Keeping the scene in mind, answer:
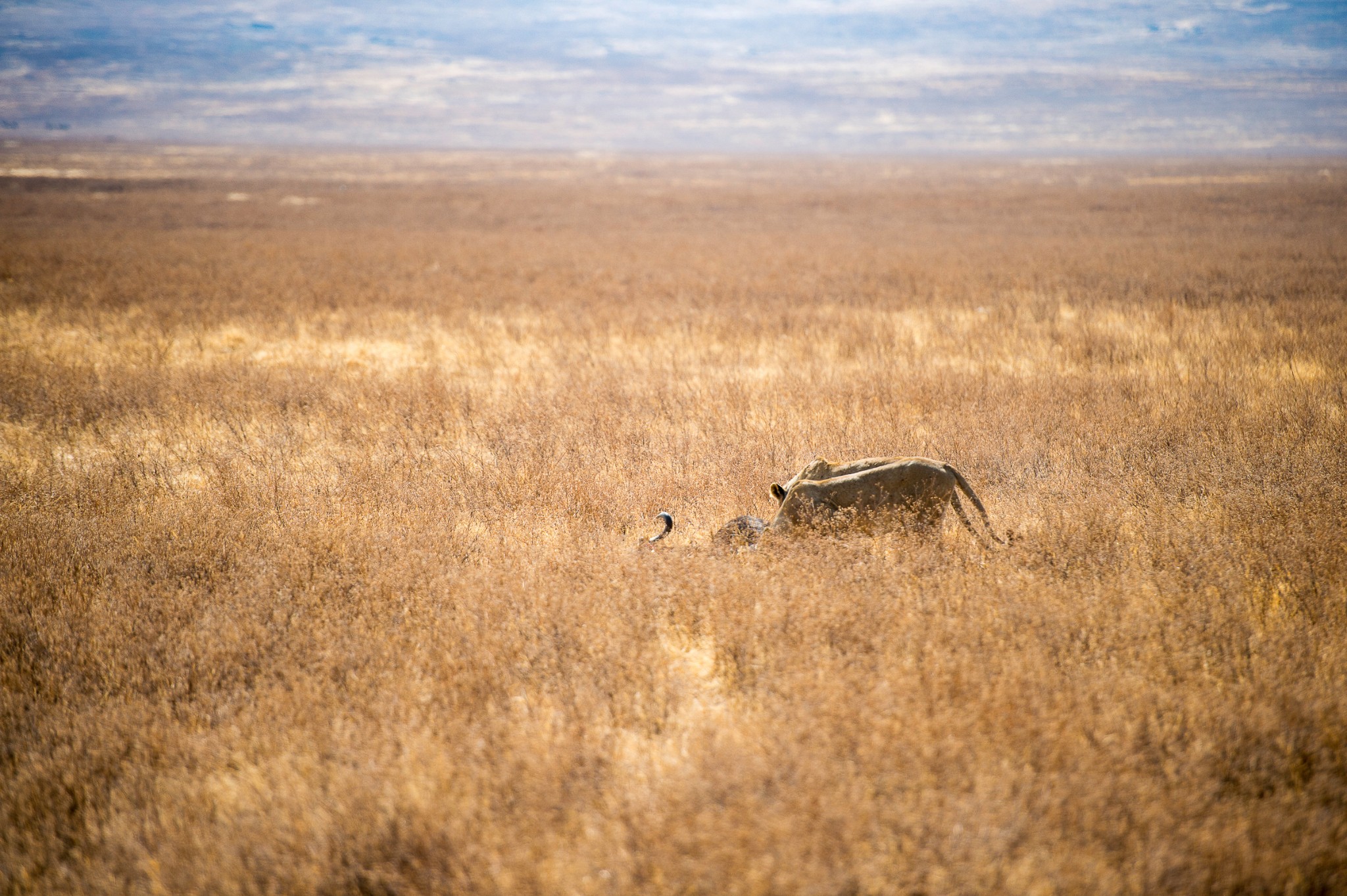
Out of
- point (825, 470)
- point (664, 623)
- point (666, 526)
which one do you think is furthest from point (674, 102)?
point (664, 623)

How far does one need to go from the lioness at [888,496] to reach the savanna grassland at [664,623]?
0.93ft

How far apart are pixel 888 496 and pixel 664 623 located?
175 centimetres

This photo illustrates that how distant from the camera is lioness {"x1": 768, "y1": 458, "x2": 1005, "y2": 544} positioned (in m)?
4.69

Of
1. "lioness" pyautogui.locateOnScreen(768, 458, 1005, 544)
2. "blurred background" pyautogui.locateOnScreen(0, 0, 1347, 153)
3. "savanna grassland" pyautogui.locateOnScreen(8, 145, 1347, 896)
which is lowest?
"savanna grassland" pyautogui.locateOnScreen(8, 145, 1347, 896)

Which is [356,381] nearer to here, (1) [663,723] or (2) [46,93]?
(1) [663,723]

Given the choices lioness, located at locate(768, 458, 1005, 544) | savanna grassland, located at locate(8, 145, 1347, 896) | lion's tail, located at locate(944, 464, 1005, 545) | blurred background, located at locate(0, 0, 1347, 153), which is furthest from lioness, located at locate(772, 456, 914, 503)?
blurred background, located at locate(0, 0, 1347, 153)

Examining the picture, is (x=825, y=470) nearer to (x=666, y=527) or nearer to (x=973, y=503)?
(x=973, y=503)

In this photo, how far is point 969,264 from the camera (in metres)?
18.6

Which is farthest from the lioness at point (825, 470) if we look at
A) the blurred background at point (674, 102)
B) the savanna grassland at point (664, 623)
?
the blurred background at point (674, 102)

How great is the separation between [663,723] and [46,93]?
679 feet

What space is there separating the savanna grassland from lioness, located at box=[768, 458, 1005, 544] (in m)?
0.28

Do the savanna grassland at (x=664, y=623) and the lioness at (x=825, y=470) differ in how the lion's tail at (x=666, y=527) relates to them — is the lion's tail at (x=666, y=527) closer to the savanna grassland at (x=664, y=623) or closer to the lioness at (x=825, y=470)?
the savanna grassland at (x=664, y=623)

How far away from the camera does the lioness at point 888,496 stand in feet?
15.4

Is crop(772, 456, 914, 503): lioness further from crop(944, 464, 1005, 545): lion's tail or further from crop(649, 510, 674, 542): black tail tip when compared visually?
crop(649, 510, 674, 542): black tail tip
